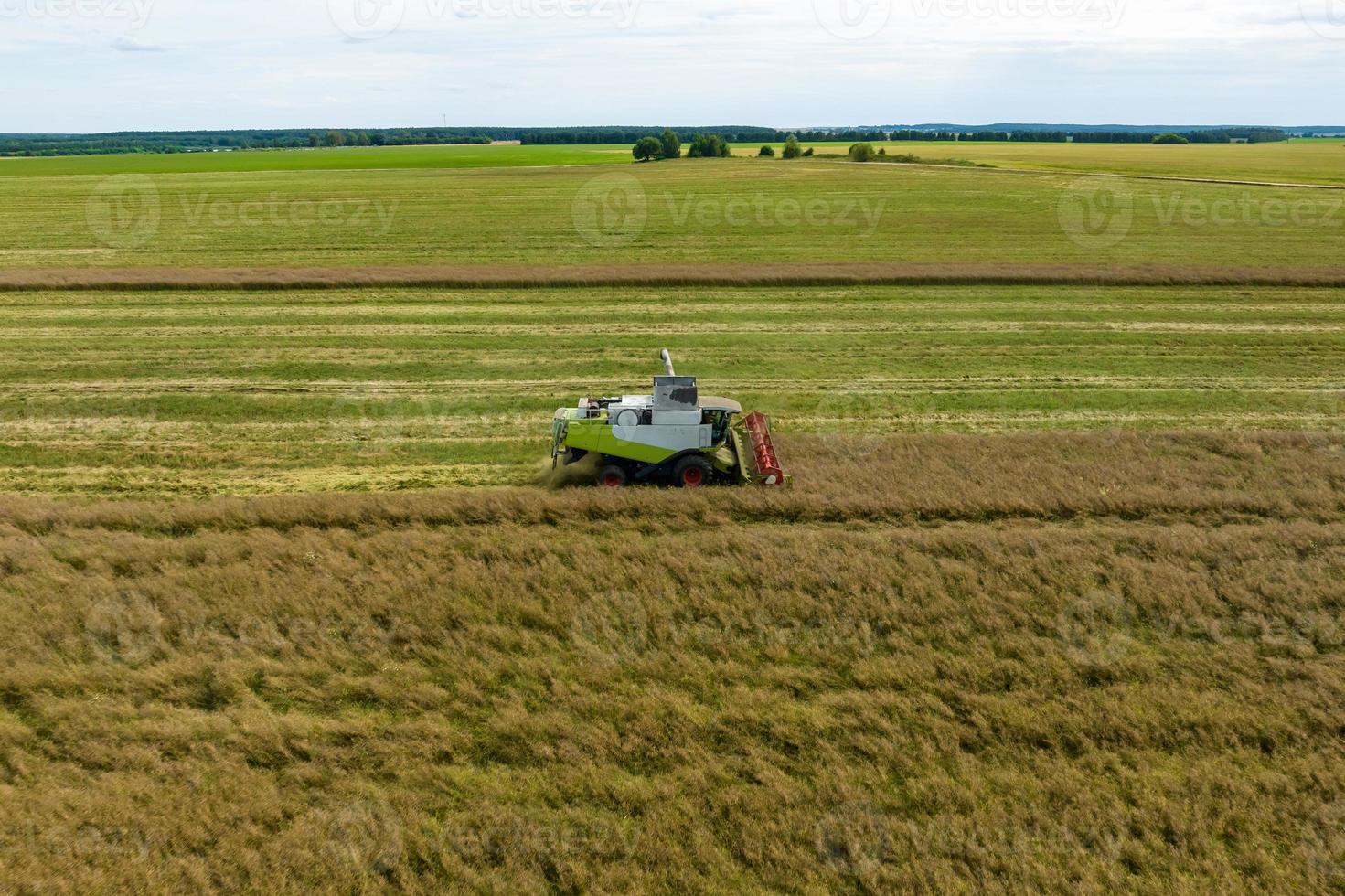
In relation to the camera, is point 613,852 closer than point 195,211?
Yes

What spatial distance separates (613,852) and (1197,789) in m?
5.73

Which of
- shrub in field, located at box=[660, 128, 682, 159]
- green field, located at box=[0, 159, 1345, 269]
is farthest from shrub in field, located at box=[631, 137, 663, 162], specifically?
green field, located at box=[0, 159, 1345, 269]

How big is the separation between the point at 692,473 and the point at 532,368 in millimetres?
7765

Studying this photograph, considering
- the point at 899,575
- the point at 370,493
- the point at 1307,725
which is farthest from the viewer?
the point at 370,493

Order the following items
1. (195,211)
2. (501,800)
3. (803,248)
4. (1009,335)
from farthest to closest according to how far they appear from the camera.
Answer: (195,211), (803,248), (1009,335), (501,800)

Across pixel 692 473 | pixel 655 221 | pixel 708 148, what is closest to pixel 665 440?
pixel 692 473

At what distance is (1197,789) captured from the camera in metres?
8.30

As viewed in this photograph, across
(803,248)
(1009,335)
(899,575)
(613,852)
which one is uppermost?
(803,248)

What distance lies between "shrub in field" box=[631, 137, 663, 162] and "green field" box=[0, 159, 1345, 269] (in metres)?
33.3

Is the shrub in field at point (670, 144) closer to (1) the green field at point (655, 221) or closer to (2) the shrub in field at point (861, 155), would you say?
(2) the shrub in field at point (861, 155)

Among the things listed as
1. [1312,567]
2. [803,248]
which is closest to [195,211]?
[803,248]

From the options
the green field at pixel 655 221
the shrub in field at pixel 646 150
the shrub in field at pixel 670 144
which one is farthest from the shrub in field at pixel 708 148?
the green field at pixel 655 221

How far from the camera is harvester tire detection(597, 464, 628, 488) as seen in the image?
1392 cm

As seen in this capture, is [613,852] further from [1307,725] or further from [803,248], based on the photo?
[803,248]
